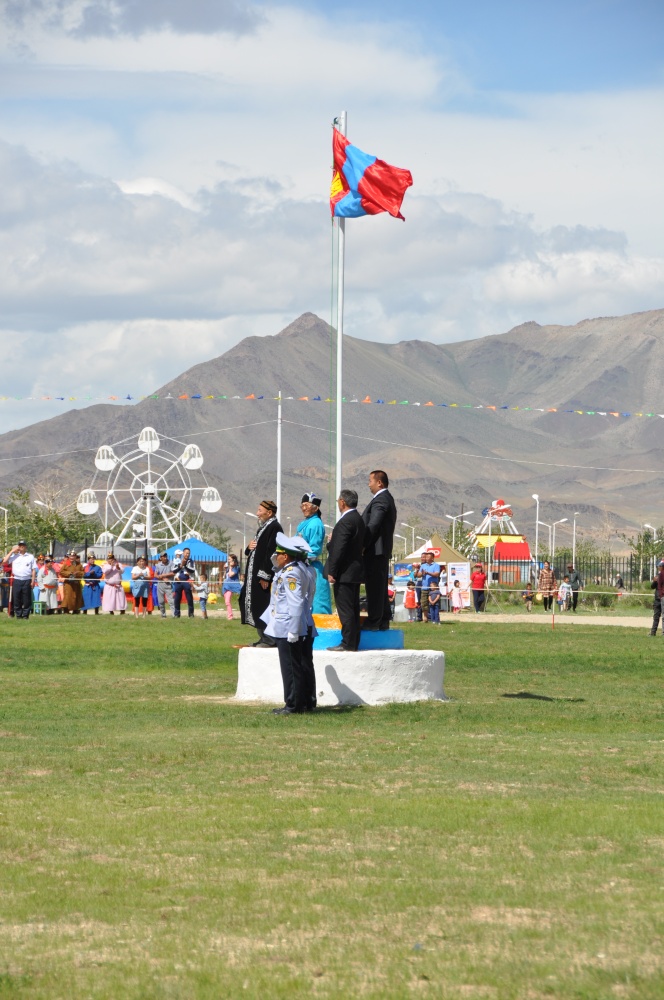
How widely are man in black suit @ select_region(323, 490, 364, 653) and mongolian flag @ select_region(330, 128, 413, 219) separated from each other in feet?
24.0

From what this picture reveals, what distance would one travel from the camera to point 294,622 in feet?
46.7

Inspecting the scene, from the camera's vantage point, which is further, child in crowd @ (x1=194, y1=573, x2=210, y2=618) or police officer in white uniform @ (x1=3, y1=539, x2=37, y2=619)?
child in crowd @ (x1=194, y1=573, x2=210, y2=618)

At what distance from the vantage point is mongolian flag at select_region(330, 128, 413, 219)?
70.1ft

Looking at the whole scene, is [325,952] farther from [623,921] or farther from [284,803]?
[284,803]

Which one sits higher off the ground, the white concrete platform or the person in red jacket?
the person in red jacket

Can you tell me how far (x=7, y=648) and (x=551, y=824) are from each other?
52.6 ft

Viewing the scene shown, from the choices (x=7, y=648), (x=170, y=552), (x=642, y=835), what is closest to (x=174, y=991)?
(x=642, y=835)

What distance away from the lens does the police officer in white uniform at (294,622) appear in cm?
1429

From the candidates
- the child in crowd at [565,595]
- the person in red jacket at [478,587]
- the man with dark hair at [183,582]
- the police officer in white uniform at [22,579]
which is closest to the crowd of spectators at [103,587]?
the man with dark hair at [183,582]

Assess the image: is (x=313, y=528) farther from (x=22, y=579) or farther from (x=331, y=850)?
(x=22, y=579)

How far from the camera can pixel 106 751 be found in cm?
1177

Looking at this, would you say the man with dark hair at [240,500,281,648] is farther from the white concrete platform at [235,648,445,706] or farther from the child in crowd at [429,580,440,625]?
the child in crowd at [429,580,440,625]

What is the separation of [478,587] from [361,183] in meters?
24.3

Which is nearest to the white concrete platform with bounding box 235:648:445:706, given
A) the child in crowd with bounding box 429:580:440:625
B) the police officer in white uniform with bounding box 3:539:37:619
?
the police officer in white uniform with bounding box 3:539:37:619
